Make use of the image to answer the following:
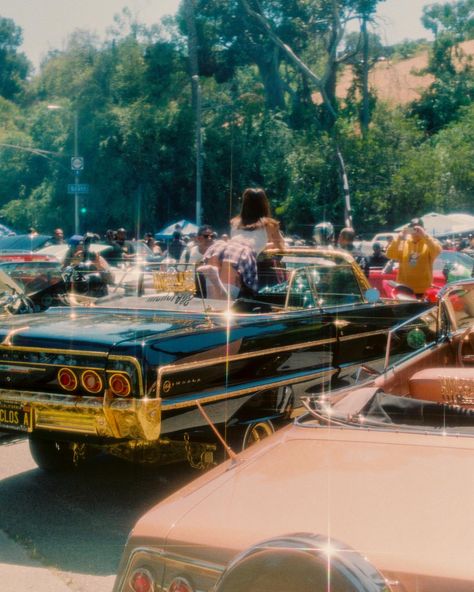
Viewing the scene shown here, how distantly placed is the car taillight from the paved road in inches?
74.6

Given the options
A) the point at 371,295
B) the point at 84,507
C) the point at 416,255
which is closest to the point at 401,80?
the point at 416,255

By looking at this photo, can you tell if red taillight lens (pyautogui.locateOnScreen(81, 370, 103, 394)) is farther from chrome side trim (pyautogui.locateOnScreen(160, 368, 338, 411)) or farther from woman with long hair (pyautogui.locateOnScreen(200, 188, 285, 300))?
woman with long hair (pyautogui.locateOnScreen(200, 188, 285, 300))

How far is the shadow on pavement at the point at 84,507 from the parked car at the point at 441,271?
6.15 metres

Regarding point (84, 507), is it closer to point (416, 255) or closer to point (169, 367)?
point (169, 367)

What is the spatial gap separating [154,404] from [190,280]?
1.65 m

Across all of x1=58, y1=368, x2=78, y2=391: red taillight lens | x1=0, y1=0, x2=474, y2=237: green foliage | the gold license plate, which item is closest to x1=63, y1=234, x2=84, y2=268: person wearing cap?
the gold license plate

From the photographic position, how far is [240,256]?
19.8ft

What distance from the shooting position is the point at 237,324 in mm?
5230

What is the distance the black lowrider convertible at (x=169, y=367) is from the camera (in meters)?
4.61

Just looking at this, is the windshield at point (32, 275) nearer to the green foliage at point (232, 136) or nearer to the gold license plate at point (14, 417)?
the gold license plate at point (14, 417)

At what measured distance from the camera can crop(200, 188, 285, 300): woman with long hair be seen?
594cm

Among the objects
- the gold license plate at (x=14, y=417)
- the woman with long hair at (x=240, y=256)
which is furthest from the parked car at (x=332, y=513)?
the woman with long hair at (x=240, y=256)

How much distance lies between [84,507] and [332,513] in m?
3.30

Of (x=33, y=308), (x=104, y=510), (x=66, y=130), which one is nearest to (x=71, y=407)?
(x=104, y=510)
